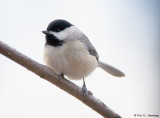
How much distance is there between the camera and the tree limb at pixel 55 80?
4.36 feet

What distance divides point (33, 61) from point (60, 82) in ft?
0.75

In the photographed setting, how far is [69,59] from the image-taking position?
1830mm

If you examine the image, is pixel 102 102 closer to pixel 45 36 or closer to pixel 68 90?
pixel 68 90

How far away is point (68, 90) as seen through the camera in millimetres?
1502

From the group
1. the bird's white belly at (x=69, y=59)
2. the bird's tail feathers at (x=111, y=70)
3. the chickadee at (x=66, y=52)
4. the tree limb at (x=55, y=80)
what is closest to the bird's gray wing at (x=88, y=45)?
the chickadee at (x=66, y=52)

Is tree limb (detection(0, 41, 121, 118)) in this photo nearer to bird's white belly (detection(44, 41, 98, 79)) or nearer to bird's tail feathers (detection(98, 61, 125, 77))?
bird's white belly (detection(44, 41, 98, 79))

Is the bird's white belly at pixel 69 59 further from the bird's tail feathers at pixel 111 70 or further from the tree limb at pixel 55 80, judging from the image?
the bird's tail feathers at pixel 111 70

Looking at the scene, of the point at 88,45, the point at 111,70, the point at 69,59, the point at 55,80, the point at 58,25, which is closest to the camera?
the point at 55,80

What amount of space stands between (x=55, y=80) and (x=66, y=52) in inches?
15.8

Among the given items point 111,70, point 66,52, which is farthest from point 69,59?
point 111,70

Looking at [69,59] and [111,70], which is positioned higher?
[69,59]

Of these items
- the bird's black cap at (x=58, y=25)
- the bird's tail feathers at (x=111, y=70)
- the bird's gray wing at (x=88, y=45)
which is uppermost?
the bird's black cap at (x=58, y=25)

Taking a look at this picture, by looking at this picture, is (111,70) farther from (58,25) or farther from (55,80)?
(55,80)

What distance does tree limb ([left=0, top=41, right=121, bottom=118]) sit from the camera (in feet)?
4.36
